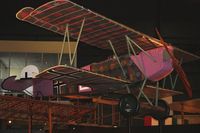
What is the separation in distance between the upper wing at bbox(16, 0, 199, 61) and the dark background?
4442 millimetres

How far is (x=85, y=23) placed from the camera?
4777 mm

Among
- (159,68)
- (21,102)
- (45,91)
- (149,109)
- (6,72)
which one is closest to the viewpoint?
(21,102)

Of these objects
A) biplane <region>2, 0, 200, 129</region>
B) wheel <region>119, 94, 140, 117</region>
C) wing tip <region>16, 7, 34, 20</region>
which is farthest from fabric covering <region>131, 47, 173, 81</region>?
wing tip <region>16, 7, 34, 20</region>

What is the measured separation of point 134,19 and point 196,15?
1.47m

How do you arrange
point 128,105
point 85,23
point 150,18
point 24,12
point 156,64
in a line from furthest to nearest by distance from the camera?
1. point 150,18
2. point 156,64
3. point 85,23
4. point 24,12
5. point 128,105

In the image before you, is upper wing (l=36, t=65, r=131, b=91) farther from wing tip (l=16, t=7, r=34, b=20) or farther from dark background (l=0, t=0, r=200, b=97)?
dark background (l=0, t=0, r=200, b=97)

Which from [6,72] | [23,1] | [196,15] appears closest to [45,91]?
[23,1]

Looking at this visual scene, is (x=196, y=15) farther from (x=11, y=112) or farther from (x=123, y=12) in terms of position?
(x=11, y=112)

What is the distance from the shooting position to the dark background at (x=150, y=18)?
9727 millimetres

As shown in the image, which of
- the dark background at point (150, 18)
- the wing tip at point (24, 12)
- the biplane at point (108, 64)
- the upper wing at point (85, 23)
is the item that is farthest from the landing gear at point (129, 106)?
the dark background at point (150, 18)

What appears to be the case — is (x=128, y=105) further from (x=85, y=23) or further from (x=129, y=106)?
(x=85, y=23)

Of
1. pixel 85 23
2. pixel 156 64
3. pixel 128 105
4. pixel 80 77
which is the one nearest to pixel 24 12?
pixel 85 23

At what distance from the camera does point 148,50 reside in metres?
5.16

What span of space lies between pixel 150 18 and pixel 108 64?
5043 mm
